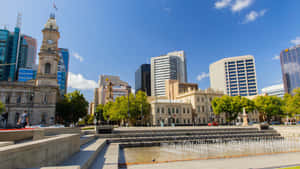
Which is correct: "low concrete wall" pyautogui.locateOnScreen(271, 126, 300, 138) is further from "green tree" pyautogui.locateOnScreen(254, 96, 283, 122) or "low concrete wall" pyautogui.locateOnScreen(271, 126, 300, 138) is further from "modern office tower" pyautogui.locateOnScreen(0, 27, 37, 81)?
"modern office tower" pyautogui.locateOnScreen(0, 27, 37, 81)

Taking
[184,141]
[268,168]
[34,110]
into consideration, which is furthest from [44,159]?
[34,110]

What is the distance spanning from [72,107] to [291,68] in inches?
8541

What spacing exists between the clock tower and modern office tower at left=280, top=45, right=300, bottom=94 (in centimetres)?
20741

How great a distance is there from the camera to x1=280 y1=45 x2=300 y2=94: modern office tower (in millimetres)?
181500

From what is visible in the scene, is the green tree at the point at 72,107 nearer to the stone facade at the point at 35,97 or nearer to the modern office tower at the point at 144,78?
the stone facade at the point at 35,97

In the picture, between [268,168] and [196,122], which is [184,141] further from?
[196,122]

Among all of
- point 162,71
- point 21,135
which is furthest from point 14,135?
point 162,71

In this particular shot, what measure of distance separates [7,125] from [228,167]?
54.3 m

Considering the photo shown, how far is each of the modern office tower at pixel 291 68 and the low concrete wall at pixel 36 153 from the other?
22108cm

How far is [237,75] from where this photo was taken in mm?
128500

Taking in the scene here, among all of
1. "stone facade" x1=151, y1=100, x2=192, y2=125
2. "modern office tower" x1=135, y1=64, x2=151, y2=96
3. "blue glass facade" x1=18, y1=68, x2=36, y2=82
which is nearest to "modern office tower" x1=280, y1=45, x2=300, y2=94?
"modern office tower" x1=135, y1=64, x2=151, y2=96

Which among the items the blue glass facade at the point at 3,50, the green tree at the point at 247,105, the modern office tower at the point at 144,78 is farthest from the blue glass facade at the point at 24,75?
the green tree at the point at 247,105

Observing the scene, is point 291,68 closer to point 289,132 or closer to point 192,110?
point 192,110

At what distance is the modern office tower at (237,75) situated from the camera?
408ft
